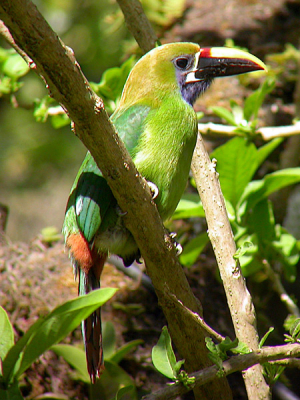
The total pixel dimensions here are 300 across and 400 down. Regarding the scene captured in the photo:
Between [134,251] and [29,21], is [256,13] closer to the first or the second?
[134,251]

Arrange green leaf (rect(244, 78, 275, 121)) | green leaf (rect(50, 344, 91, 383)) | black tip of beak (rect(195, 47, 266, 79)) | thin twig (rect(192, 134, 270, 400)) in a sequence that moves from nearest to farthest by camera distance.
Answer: thin twig (rect(192, 134, 270, 400))
green leaf (rect(50, 344, 91, 383))
black tip of beak (rect(195, 47, 266, 79))
green leaf (rect(244, 78, 275, 121))

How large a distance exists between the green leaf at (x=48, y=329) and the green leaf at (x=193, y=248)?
110cm

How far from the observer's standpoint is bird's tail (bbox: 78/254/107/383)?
1838mm

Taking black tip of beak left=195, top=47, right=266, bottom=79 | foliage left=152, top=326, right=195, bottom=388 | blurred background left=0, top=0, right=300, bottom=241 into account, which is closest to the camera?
foliage left=152, top=326, right=195, bottom=388

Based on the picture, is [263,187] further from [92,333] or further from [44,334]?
[44,334]

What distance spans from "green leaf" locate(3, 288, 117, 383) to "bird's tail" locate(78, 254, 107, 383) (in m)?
0.59

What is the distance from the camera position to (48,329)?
121 cm

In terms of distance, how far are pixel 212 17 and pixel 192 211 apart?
1874mm

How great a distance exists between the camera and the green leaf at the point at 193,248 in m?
2.24

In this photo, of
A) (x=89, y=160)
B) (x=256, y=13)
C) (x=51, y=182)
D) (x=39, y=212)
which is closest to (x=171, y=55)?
(x=89, y=160)

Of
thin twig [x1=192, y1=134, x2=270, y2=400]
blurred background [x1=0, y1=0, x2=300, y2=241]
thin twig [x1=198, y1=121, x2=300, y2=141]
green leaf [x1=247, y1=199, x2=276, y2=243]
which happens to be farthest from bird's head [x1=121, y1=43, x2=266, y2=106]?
blurred background [x1=0, y1=0, x2=300, y2=241]

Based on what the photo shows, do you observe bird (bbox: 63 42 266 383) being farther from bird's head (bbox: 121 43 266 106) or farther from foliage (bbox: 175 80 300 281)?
foliage (bbox: 175 80 300 281)

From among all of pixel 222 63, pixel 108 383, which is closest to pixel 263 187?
pixel 222 63

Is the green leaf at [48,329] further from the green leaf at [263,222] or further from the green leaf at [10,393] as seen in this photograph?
the green leaf at [263,222]
